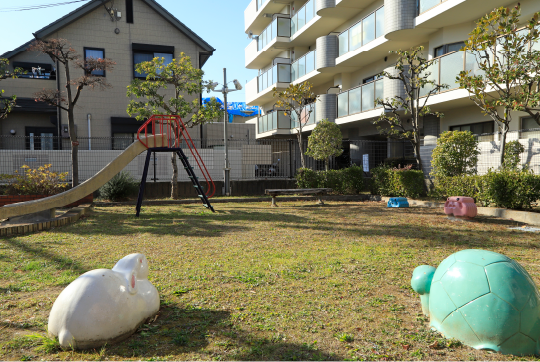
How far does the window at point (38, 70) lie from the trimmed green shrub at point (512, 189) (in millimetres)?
21747

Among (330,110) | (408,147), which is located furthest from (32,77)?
(408,147)

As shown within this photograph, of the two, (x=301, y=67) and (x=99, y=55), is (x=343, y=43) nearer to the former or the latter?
(x=301, y=67)

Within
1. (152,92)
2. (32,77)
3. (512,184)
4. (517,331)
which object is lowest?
(517,331)

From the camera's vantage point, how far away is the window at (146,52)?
20.5 meters

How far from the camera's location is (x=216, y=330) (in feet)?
10.0

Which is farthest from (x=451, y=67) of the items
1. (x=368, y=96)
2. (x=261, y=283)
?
(x=261, y=283)

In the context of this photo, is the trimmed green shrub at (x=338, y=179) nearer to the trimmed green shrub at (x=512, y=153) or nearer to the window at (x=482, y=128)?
the window at (x=482, y=128)

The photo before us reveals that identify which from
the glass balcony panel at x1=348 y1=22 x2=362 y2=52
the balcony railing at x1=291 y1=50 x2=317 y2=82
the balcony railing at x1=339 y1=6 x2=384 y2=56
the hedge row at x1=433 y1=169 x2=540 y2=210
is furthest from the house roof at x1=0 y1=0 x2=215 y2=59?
the hedge row at x1=433 y1=169 x2=540 y2=210

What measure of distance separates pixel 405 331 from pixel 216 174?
1431 centimetres

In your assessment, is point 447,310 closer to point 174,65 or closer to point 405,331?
point 405,331

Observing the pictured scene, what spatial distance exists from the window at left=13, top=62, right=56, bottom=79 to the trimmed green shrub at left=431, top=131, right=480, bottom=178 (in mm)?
20208

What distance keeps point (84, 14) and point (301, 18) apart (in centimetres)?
1266

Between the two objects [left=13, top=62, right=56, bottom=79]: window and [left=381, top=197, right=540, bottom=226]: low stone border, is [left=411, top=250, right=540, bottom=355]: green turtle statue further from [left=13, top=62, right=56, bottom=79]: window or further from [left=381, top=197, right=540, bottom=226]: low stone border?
[left=13, top=62, right=56, bottom=79]: window

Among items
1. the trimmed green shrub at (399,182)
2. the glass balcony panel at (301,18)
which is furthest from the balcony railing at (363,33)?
the trimmed green shrub at (399,182)
